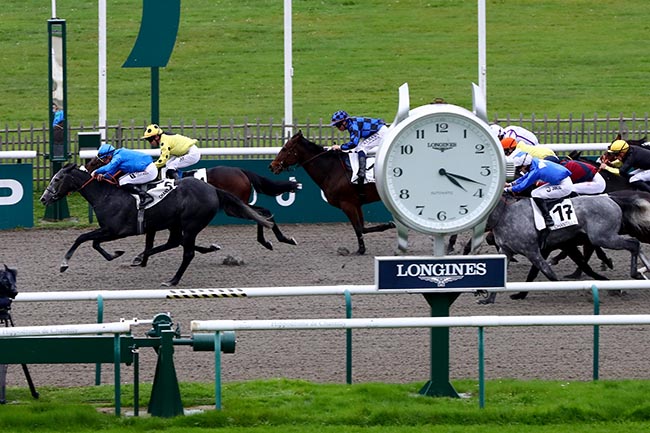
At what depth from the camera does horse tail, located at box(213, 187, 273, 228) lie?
644 inches

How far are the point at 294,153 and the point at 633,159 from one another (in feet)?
12.8

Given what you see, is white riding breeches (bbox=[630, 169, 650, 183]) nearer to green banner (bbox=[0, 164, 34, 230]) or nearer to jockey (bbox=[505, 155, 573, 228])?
jockey (bbox=[505, 155, 573, 228])

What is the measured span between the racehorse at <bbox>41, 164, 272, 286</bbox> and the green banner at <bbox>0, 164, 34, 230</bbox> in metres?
2.62

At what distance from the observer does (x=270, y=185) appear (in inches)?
696

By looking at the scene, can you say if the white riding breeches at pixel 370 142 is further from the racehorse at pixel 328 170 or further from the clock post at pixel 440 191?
the clock post at pixel 440 191

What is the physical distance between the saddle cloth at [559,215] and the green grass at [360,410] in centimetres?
453

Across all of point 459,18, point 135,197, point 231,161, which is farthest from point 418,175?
point 459,18

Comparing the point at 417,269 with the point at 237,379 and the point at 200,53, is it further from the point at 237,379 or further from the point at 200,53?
the point at 200,53

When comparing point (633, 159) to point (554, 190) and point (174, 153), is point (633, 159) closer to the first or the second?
point (554, 190)

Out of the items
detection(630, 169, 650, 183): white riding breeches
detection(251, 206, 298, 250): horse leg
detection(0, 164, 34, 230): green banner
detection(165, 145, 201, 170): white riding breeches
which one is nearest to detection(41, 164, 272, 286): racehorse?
detection(251, 206, 298, 250): horse leg

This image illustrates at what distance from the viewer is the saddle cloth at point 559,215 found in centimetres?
1506

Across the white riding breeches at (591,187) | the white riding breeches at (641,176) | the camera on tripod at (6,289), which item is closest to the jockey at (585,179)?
the white riding breeches at (591,187)

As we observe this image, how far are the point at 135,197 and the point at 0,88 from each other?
18.9m

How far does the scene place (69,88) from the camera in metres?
34.5
